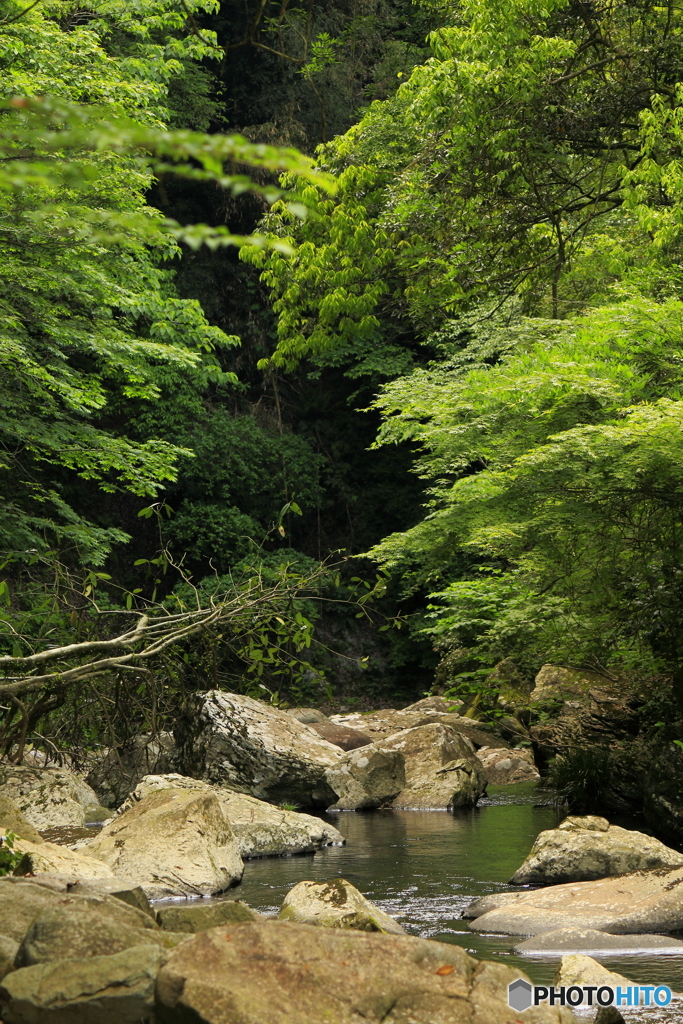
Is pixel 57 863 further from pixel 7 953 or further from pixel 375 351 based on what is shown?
pixel 375 351

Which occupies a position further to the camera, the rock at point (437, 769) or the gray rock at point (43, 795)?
the rock at point (437, 769)

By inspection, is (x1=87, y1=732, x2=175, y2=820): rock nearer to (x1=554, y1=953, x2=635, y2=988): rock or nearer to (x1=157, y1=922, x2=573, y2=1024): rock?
(x1=554, y1=953, x2=635, y2=988): rock

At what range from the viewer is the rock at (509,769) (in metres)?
15.2

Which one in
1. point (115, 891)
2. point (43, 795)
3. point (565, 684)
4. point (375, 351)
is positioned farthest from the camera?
point (375, 351)

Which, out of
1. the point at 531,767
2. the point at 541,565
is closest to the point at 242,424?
the point at 531,767

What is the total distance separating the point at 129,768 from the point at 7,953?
8161 mm

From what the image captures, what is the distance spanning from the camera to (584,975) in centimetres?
509

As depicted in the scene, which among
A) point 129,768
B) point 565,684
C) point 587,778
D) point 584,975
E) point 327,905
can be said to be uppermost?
point 565,684

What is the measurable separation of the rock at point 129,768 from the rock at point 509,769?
16.1 feet

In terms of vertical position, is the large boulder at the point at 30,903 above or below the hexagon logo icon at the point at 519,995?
above

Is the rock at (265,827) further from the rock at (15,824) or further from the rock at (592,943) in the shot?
the rock at (592,943)

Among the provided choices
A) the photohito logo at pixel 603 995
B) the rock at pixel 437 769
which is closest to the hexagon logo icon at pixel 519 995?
the photohito logo at pixel 603 995

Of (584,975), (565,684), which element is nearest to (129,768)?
(565,684)

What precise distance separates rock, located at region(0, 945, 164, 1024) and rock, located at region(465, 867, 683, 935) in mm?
3728
